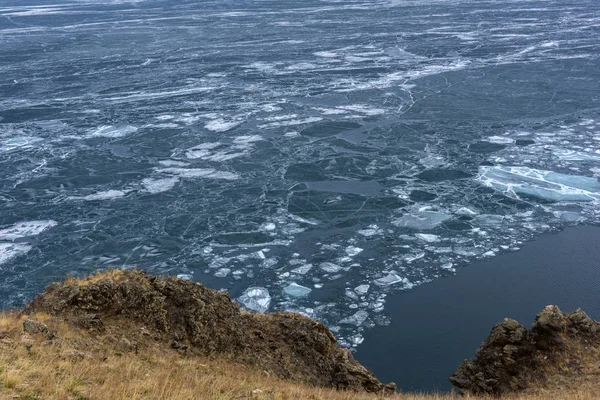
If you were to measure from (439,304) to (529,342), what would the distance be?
4.83 metres

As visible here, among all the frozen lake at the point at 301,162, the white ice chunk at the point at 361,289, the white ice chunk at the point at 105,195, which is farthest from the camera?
the white ice chunk at the point at 105,195

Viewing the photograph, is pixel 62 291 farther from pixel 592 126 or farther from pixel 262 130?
pixel 592 126

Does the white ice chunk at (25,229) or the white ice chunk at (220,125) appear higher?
the white ice chunk at (25,229)

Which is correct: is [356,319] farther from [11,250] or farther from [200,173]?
[200,173]

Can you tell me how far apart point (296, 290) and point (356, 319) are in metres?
1.73

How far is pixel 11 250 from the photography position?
1759 cm

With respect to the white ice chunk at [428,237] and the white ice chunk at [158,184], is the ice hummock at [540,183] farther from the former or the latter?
the white ice chunk at [158,184]

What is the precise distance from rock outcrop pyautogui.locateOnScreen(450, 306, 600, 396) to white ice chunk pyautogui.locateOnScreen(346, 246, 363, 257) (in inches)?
252

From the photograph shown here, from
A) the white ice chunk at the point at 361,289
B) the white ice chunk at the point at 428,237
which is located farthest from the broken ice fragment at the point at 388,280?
the white ice chunk at the point at 428,237

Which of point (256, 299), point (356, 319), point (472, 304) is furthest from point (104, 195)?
point (472, 304)

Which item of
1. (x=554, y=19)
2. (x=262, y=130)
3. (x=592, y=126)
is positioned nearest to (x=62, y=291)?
(x=262, y=130)

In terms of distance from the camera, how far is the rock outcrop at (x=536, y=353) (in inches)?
387

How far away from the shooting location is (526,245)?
17266 mm

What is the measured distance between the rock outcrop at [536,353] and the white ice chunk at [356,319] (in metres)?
3.71
